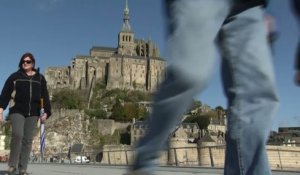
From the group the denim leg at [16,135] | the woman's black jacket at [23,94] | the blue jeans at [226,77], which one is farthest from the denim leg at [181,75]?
the woman's black jacket at [23,94]

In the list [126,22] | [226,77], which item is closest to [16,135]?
[226,77]

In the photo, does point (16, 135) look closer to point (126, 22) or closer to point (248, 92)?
point (248, 92)

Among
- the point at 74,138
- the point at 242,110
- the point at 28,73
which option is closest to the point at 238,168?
the point at 242,110

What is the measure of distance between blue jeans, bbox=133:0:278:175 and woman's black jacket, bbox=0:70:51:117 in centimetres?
383

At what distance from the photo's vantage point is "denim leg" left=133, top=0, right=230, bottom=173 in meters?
1.72

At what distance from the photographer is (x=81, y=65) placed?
322 ft

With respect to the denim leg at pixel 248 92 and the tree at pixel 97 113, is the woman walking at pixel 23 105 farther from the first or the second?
the tree at pixel 97 113

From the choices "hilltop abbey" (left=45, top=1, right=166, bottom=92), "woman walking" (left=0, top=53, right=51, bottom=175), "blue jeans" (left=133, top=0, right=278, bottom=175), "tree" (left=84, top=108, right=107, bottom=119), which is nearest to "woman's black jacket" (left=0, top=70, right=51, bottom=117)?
"woman walking" (left=0, top=53, right=51, bottom=175)

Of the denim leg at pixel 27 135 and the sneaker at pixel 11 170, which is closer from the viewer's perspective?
the sneaker at pixel 11 170

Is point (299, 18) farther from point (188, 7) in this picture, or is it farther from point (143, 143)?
point (143, 143)

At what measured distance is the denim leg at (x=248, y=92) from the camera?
188cm

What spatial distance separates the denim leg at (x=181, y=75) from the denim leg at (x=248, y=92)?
20 cm

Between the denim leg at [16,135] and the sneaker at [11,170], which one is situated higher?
the denim leg at [16,135]

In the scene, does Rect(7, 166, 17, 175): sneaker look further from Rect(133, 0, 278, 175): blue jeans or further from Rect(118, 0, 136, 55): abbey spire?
Rect(118, 0, 136, 55): abbey spire
